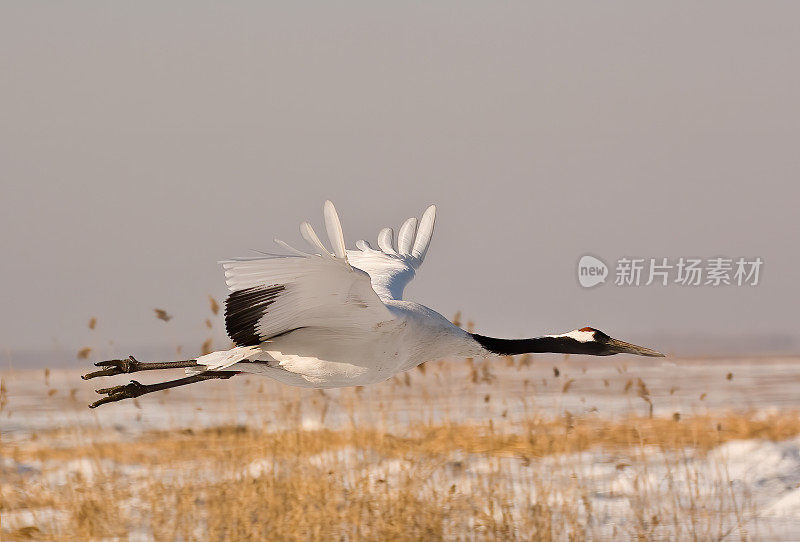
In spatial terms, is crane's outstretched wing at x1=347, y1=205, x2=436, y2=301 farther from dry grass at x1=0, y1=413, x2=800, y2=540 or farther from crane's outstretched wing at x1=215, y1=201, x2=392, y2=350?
crane's outstretched wing at x1=215, y1=201, x2=392, y2=350

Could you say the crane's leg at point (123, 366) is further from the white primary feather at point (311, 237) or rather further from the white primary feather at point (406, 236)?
the white primary feather at point (311, 237)

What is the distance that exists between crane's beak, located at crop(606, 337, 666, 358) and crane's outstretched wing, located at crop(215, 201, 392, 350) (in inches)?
75.5

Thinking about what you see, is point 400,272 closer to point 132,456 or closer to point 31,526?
point 31,526

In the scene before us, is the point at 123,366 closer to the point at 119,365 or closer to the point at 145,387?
the point at 119,365

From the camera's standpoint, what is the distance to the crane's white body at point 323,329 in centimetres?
582

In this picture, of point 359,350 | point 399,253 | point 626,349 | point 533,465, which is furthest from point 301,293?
point 533,465

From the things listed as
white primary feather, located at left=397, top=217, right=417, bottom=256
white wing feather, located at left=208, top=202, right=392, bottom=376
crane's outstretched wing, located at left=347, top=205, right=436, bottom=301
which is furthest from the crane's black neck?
white primary feather, located at left=397, top=217, right=417, bottom=256

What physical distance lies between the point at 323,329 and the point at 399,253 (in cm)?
244

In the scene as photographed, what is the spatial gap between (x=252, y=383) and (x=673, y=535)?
11.4ft

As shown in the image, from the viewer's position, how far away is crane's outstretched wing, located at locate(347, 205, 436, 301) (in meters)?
8.35

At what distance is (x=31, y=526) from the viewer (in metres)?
7.77

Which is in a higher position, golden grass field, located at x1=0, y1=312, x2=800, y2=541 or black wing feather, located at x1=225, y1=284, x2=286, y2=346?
black wing feather, located at x1=225, y1=284, x2=286, y2=346

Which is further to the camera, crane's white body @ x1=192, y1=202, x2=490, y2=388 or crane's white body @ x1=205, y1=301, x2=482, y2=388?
crane's white body @ x1=205, y1=301, x2=482, y2=388

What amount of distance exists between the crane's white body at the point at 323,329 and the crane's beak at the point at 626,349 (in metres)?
0.97
